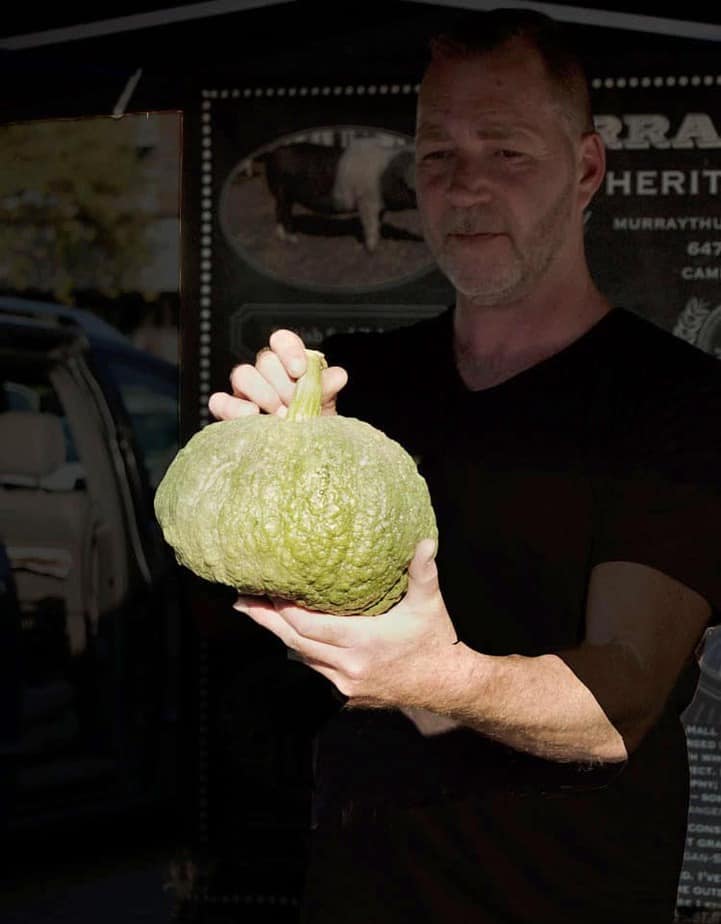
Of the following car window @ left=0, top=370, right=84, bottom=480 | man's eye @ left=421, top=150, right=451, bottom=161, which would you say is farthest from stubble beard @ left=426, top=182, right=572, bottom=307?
car window @ left=0, top=370, right=84, bottom=480

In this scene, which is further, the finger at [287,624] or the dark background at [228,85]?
the dark background at [228,85]

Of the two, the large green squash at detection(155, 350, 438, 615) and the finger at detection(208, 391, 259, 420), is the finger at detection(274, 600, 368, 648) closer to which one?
the large green squash at detection(155, 350, 438, 615)

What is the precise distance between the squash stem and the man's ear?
2.94ft

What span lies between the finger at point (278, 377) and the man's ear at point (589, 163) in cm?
87

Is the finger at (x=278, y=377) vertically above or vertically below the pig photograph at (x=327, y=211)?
below

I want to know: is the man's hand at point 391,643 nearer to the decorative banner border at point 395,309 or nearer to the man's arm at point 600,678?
the man's arm at point 600,678

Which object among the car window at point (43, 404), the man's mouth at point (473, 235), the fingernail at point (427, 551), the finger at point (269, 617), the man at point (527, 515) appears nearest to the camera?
the fingernail at point (427, 551)

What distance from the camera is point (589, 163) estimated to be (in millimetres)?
2535

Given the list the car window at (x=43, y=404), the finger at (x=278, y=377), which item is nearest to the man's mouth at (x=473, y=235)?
the finger at (x=278, y=377)

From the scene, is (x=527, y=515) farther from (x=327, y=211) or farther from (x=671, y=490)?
(x=327, y=211)

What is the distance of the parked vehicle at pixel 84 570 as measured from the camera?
3.74m

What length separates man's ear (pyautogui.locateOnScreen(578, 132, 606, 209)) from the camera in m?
2.50

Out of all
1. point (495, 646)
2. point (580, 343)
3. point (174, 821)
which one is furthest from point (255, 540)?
point (174, 821)

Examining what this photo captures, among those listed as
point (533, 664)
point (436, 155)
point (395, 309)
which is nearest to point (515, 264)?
point (436, 155)
